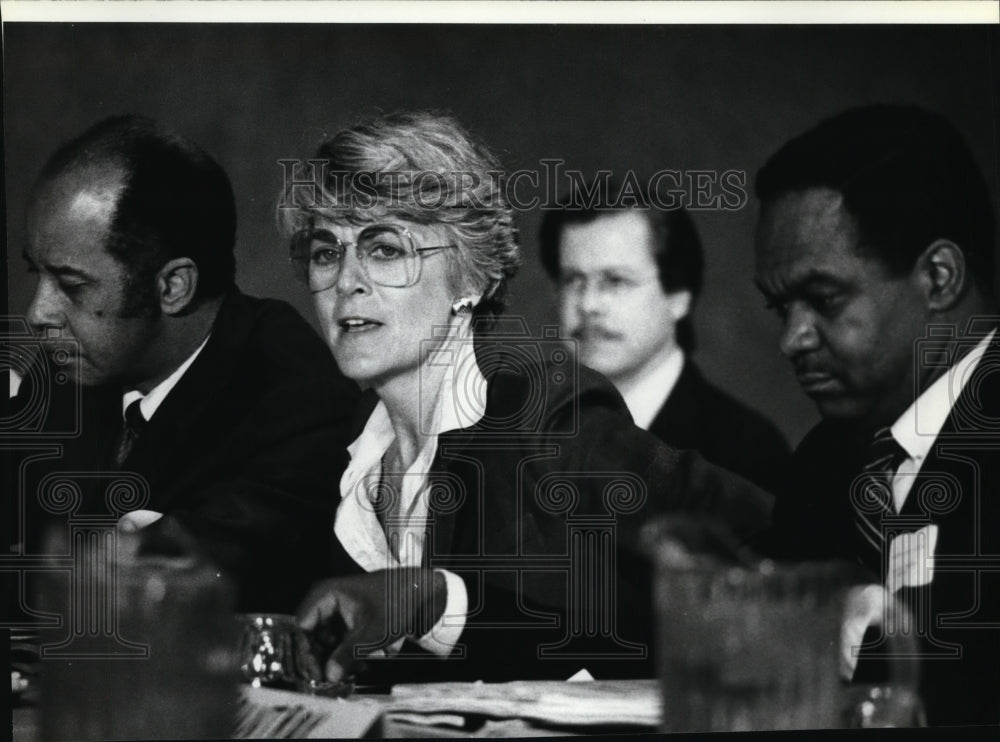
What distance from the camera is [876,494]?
16.7 feet

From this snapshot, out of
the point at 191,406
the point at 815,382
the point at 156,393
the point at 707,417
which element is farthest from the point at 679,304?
the point at 156,393

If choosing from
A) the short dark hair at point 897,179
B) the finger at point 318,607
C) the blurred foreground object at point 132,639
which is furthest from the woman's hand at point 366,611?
the short dark hair at point 897,179

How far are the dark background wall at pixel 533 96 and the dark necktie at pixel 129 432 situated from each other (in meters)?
0.53

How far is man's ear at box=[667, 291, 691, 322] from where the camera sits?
5.07 meters

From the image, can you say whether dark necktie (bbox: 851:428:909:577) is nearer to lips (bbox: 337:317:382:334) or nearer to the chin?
the chin

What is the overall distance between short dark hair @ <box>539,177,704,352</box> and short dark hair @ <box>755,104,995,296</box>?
324 millimetres

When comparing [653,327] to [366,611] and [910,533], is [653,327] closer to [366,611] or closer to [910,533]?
[910,533]

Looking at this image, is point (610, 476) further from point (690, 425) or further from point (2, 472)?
point (2, 472)

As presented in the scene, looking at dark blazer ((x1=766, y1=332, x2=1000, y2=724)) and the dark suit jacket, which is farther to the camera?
dark blazer ((x1=766, y1=332, x2=1000, y2=724))

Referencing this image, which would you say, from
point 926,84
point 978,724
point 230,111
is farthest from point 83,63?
point 978,724

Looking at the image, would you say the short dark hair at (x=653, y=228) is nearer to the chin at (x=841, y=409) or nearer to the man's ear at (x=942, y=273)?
the chin at (x=841, y=409)

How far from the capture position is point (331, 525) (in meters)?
4.99

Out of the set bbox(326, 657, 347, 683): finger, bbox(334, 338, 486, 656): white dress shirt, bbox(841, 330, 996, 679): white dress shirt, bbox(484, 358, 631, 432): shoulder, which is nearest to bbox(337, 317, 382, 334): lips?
bbox(334, 338, 486, 656): white dress shirt

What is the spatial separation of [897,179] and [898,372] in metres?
0.69
